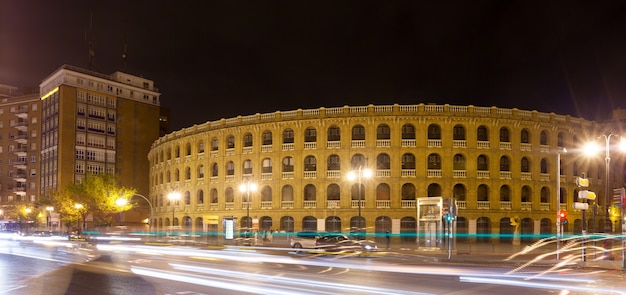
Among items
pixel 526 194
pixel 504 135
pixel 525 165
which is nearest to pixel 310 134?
pixel 504 135

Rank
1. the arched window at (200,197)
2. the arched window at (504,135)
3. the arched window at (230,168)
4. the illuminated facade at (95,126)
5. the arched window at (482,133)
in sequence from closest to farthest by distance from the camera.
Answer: the arched window at (482,133) < the arched window at (504,135) < the arched window at (230,168) < the arched window at (200,197) < the illuminated facade at (95,126)

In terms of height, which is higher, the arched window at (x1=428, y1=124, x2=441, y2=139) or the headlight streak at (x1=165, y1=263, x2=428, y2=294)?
the arched window at (x1=428, y1=124, x2=441, y2=139)

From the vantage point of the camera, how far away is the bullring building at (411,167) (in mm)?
55062

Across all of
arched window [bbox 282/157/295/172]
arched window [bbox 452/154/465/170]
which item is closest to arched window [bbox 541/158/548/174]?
arched window [bbox 452/154/465/170]

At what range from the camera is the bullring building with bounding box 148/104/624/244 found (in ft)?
181

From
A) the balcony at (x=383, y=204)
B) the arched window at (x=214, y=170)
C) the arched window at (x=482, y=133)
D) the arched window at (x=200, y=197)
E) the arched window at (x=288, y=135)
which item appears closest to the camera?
the balcony at (x=383, y=204)

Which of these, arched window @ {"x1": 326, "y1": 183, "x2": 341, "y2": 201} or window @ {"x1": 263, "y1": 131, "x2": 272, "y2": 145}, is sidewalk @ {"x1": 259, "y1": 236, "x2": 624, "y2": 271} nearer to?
arched window @ {"x1": 326, "y1": 183, "x2": 341, "y2": 201}

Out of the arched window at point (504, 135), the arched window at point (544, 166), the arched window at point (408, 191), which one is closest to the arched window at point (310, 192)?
the arched window at point (408, 191)

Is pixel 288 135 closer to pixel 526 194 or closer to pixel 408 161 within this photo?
pixel 408 161

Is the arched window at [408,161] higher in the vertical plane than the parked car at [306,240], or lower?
higher

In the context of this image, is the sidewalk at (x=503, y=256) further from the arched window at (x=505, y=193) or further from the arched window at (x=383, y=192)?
the arched window at (x=505, y=193)

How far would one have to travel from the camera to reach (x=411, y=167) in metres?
55.8

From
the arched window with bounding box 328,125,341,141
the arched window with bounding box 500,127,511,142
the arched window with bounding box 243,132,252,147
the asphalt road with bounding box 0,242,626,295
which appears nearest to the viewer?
the asphalt road with bounding box 0,242,626,295

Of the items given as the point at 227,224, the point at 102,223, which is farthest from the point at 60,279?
the point at 102,223
